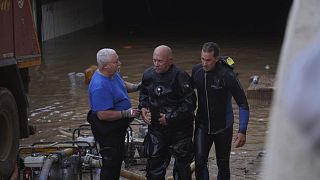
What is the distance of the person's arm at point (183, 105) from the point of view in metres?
6.71

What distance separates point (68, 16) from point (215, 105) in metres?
26.4

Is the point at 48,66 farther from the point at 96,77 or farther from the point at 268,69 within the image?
the point at 96,77

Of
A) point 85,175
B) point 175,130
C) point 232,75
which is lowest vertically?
point 85,175

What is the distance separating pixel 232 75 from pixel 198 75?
336 mm

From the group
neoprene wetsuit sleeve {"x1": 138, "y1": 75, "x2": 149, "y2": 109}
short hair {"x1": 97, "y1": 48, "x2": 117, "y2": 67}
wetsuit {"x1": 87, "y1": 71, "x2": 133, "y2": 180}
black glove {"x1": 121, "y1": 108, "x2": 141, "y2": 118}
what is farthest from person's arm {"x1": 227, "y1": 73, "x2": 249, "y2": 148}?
short hair {"x1": 97, "y1": 48, "x2": 117, "y2": 67}

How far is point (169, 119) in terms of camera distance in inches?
264

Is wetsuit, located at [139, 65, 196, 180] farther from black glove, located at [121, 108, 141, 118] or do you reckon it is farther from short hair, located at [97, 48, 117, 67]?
short hair, located at [97, 48, 117, 67]

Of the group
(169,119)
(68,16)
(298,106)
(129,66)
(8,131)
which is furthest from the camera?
(68,16)

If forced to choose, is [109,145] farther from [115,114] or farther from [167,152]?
[167,152]

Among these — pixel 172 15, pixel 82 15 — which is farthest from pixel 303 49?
pixel 172 15

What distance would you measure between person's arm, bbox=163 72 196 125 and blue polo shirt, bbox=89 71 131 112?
Result: 0.52 meters

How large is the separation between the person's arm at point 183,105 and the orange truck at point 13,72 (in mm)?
2078

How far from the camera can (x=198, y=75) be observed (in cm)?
680

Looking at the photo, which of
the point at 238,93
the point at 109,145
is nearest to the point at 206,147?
the point at 238,93
